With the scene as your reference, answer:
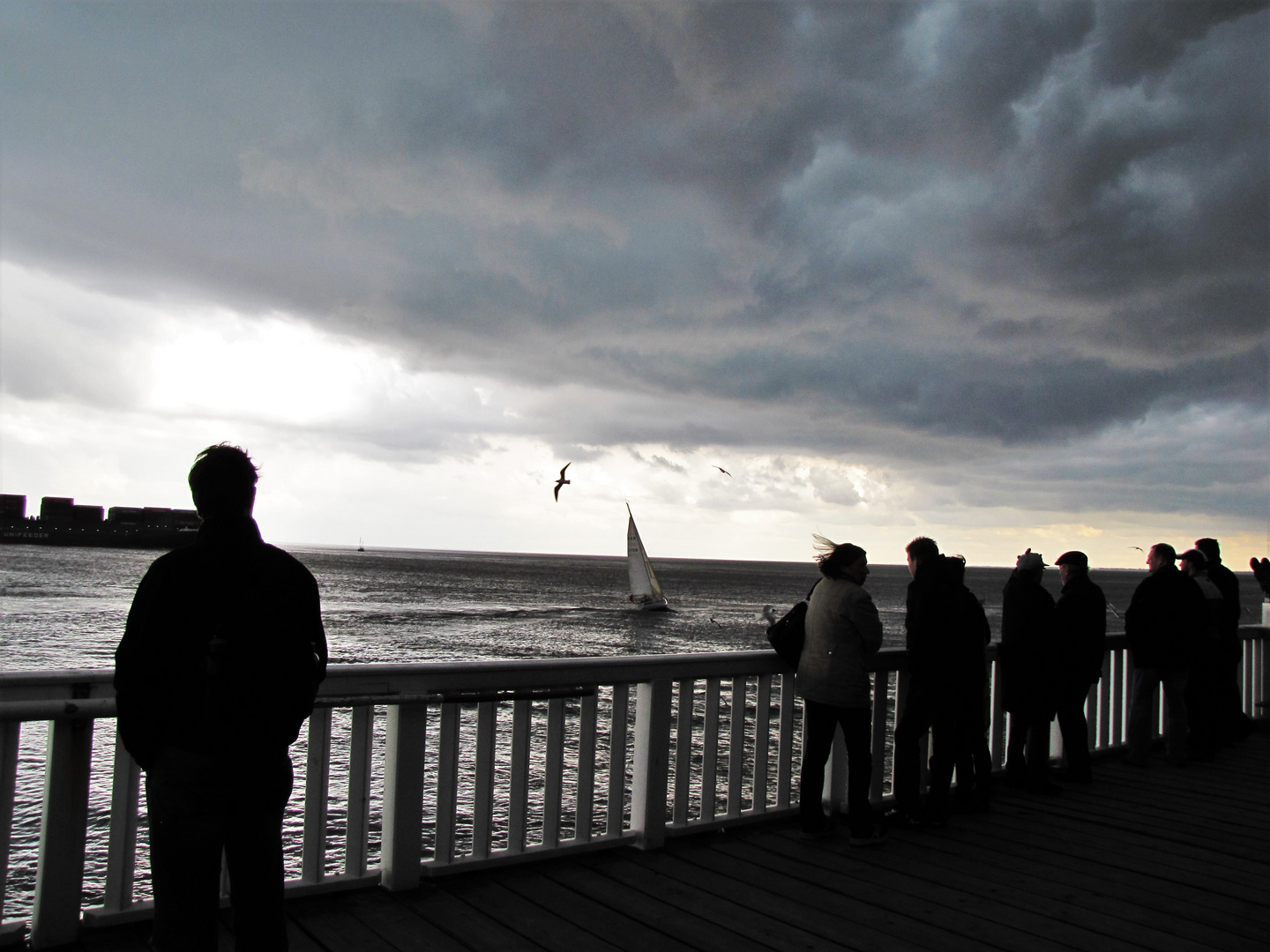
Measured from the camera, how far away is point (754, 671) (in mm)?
4879

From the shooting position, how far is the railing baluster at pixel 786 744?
494cm

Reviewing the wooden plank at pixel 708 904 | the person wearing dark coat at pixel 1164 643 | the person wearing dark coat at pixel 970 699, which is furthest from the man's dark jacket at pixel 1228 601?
the wooden plank at pixel 708 904

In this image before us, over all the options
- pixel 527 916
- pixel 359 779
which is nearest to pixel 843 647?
pixel 527 916

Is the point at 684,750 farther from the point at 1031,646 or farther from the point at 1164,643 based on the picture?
the point at 1164,643

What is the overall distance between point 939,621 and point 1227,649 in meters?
4.21

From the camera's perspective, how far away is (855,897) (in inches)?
153

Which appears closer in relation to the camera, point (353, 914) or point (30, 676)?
point (30, 676)

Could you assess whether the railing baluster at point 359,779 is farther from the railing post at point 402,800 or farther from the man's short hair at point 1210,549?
the man's short hair at point 1210,549

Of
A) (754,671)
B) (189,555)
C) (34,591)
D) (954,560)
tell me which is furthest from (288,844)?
(34,591)

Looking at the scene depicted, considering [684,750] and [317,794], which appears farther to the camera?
[684,750]

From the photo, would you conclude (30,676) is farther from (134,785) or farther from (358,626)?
(358,626)

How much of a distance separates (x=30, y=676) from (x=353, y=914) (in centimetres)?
145

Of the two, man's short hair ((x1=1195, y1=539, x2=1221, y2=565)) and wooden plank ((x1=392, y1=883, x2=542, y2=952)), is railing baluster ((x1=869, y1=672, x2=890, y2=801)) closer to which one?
wooden plank ((x1=392, y1=883, x2=542, y2=952))

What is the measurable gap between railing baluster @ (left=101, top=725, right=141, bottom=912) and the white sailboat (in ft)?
194
